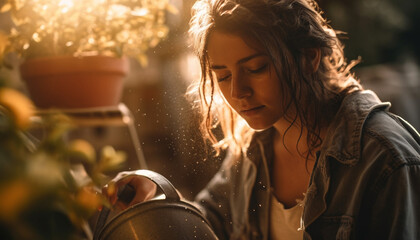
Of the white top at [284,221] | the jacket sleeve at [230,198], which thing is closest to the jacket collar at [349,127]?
the white top at [284,221]

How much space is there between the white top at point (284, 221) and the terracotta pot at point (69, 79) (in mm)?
755

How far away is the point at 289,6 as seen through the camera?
130cm

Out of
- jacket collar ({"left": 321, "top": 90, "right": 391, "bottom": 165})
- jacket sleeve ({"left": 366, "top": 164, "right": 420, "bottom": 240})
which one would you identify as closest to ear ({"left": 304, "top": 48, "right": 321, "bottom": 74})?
jacket collar ({"left": 321, "top": 90, "right": 391, "bottom": 165})

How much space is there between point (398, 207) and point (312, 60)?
0.56 meters

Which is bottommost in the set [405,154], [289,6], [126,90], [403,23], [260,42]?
[126,90]

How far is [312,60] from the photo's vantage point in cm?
140

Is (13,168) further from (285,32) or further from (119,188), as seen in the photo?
(285,32)

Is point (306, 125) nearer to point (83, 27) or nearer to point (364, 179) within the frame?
point (364, 179)

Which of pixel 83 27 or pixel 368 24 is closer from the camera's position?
pixel 83 27

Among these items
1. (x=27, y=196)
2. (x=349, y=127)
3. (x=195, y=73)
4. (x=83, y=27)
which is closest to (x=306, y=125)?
(x=349, y=127)

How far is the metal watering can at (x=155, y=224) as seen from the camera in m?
0.95

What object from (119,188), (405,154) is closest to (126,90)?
(119,188)

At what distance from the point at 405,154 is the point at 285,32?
50cm

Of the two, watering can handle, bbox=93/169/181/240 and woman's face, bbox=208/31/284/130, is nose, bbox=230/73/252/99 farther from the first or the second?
watering can handle, bbox=93/169/181/240
